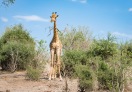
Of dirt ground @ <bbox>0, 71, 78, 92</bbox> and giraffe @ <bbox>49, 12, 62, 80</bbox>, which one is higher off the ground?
giraffe @ <bbox>49, 12, 62, 80</bbox>

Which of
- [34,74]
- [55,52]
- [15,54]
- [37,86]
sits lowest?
[37,86]

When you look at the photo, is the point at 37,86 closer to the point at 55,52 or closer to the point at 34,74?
the point at 34,74

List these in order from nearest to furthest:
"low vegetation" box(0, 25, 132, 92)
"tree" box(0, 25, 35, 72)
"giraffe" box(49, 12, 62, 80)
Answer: "low vegetation" box(0, 25, 132, 92) < "giraffe" box(49, 12, 62, 80) < "tree" box(0, 25, 35, 72)

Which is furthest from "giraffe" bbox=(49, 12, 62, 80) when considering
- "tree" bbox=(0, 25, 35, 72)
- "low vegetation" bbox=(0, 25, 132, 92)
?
"tree" bbox=(0, 25, 35, 72)

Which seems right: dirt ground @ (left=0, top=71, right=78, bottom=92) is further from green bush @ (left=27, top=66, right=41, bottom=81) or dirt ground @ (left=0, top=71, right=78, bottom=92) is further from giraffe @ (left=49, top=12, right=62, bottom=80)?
giraffe @ (left=49, top=12, right=62, bottom=80)

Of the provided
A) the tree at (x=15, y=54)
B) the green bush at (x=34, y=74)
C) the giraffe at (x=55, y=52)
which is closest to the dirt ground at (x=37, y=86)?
the green bush at (x=34, y=74)

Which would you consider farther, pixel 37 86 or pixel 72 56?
pixel 72 56

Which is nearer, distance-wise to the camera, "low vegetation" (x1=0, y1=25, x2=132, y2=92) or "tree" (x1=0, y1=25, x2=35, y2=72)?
"low vegetation" (x1=0, y1=25, x2=132, y2=92)

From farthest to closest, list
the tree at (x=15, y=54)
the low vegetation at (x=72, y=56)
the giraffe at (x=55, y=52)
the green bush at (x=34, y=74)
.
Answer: the tree at (x=15, y=54) < the giraffe at (x=55, y=52) < the green bush at (x=34, y=74) < the low vegetation at (x=72, y=56)

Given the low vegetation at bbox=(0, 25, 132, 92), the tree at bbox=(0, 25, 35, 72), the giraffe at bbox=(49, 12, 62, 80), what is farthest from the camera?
the tree at bbox=(0, 25, 35, 72)

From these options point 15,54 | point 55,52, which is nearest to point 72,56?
point 55,52

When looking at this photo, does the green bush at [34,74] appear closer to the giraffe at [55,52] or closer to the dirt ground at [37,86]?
the dirt ground at [37,86]

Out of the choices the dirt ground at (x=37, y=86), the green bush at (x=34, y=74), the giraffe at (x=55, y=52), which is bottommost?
the dirt ground at (x=37, y=86)

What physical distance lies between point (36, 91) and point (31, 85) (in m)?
2.09
